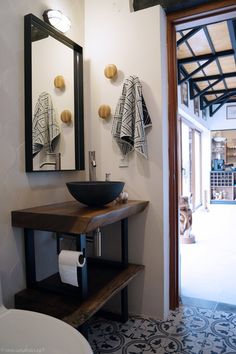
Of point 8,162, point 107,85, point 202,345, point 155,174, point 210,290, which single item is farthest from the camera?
point 210,290

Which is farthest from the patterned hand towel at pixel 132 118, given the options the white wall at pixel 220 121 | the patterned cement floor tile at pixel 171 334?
the white wall at pixel 220 121

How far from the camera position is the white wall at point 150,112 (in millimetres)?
2035

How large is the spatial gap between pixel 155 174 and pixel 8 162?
99 centimetres

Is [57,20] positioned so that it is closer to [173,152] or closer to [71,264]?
[173,152]

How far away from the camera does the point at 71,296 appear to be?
159 centimetres

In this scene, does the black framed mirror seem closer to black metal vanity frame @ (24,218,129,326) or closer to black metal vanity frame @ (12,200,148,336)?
black metal vanity frame @ (12,200,148,336)

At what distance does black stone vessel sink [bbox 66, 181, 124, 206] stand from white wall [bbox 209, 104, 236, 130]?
741cm

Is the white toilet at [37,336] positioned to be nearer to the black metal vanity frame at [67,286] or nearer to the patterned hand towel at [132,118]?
the black metal vanity frame at [67,286]

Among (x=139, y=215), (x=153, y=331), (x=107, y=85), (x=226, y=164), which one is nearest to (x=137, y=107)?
(x=107, y=85)

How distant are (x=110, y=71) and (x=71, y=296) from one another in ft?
5.08

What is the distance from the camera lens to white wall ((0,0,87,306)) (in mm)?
1568

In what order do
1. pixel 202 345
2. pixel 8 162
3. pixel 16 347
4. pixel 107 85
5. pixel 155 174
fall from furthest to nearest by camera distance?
pixel 107 85 < pixel 155 174 < pixel 202 345 < pixel 8 162 < pixel 16 347

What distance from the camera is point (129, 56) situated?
2.11m

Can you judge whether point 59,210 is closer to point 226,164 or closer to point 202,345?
point 202,345
